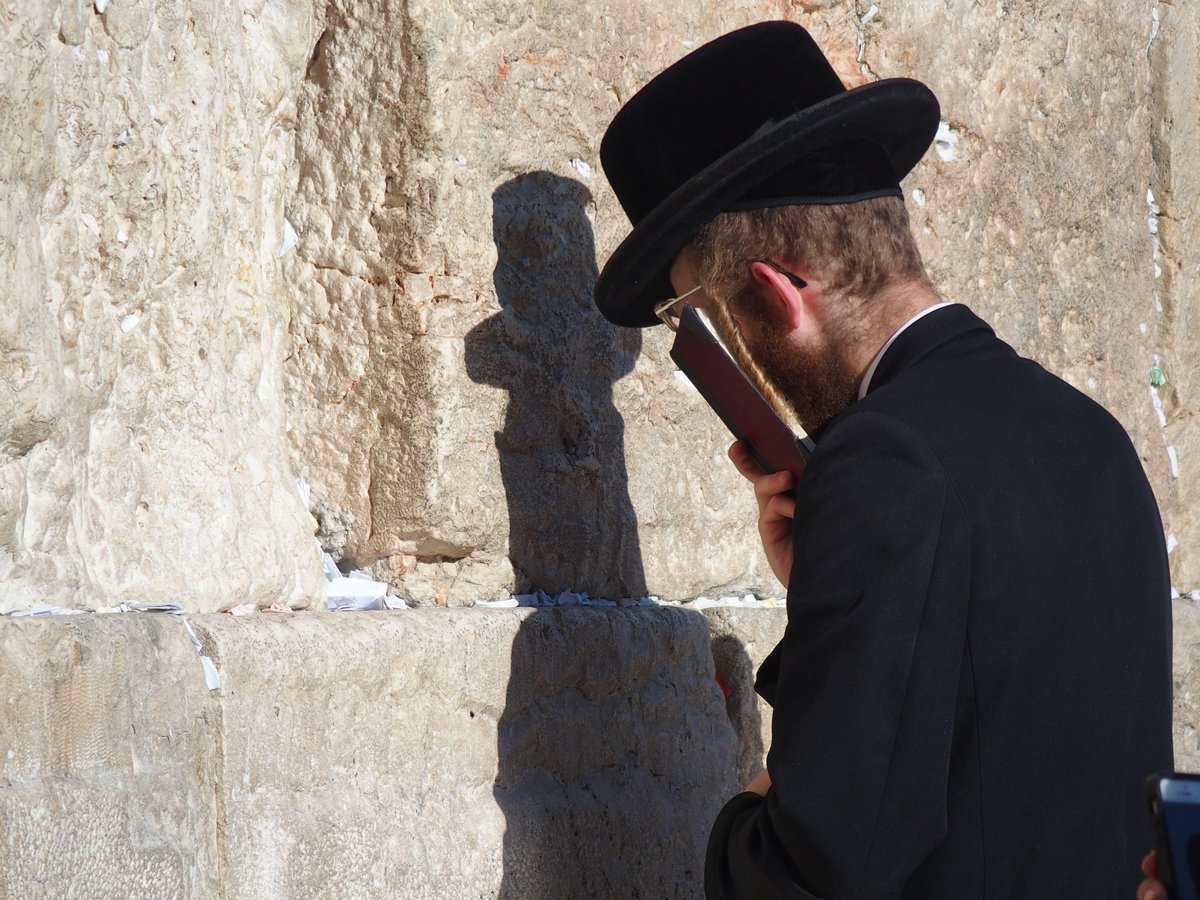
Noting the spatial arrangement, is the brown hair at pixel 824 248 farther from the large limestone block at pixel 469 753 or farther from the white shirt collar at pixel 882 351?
the large limestone block at pixel 469 753

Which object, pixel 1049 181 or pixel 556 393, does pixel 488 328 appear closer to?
pixel 556 393

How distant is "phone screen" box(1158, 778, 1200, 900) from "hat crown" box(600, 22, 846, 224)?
91 cm

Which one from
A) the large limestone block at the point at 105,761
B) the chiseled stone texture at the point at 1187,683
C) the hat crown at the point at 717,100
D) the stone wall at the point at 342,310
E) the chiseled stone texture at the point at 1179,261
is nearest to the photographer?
the large limestone block at the point at 105,761

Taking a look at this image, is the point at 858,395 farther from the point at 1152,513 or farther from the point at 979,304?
the point at 979,304

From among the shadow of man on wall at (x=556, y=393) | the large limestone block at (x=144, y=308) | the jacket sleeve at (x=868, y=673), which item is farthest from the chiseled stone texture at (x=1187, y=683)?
the large limestone block at (x=144, y=308)

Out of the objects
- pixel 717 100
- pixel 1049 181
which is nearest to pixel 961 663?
pixel 717 100

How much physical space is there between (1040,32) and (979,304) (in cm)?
69

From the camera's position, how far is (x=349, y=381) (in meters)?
1.93

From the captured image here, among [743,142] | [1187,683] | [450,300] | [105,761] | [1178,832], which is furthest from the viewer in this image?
[1187,683]

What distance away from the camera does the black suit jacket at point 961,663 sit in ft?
4.34

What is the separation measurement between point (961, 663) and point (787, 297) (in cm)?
45

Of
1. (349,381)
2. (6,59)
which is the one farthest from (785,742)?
(6,59)

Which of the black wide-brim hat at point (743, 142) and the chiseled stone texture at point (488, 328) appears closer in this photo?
the black wide-brim hat at point (743, 142)

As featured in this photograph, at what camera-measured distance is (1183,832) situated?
1.00 metres
